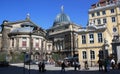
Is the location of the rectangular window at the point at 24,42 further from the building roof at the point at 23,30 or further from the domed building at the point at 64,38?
the domed building at the point at 64,38

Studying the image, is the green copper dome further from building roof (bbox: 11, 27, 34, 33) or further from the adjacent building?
the adjacent building

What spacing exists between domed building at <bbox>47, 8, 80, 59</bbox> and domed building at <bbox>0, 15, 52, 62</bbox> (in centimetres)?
563

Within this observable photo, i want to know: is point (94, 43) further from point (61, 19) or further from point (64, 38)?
point (61, 19)

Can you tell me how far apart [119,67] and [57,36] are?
50.4 metres

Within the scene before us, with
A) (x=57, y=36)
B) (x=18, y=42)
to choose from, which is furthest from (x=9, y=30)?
(x=57, y=36)

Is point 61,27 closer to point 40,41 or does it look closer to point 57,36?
point 57,36

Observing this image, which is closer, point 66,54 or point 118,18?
point 118,18

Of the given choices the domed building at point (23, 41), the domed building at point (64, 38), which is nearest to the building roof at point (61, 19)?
the domed building at point (64, 38)

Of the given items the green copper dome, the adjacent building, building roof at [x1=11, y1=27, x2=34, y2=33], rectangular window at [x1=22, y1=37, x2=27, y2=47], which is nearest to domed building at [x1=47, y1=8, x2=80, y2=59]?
the green copper dome

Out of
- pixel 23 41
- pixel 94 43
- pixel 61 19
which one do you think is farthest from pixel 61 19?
pixel 94 43

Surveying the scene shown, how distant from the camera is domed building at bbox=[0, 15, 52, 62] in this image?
242 ft

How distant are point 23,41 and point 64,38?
16.4 meters

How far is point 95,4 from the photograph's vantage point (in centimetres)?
7712

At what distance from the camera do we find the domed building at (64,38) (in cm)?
7893
